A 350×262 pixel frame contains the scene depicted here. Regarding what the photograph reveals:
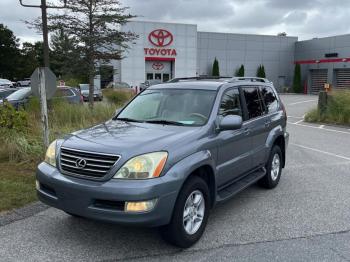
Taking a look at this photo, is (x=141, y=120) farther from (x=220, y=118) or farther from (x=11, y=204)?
(x=11, y=204)

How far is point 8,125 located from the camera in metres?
8.93

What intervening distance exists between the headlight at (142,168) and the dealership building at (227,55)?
3813cm

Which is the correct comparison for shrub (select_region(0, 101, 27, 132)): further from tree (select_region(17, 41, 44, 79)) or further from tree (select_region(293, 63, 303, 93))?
tree (select_region(17, 41, 44, 79))

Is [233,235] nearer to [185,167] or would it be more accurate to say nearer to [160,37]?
[185,167]

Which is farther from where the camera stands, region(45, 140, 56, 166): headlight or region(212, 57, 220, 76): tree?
region(212, 57, 220, 76): tree

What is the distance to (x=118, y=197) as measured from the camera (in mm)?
3826

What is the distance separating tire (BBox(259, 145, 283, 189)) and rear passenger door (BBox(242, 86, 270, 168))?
1.17ft

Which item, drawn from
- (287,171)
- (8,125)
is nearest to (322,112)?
(287,171)

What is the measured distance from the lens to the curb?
507 centimetres

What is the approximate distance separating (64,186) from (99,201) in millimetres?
434

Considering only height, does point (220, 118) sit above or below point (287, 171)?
above

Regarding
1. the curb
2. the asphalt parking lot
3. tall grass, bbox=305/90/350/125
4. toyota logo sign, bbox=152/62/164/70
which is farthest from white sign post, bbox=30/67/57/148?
toyota logo sign, bbox=152/62/164/70

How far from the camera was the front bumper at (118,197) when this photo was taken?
3.83 meters

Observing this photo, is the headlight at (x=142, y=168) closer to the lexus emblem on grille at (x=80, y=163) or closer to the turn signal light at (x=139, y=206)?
the turn signal light at (x=139, y=206)
